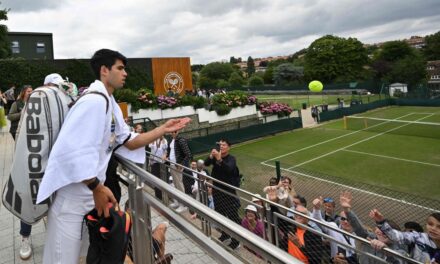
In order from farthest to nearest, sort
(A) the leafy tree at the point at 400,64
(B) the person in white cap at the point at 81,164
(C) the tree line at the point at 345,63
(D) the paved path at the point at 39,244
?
(C) the tree line at the point at 345,63, (A) the leafy tree at the point at 400,64, (D) the paved path at the point at 39,244, (B) the person in white cap at the point at 81,164

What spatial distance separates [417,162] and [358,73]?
61.9m

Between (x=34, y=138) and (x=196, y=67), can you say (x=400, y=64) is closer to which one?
(x=34, y=138)

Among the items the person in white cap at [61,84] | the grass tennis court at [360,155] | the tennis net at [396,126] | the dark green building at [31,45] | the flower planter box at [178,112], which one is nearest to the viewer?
the person in white cap at [61,84]

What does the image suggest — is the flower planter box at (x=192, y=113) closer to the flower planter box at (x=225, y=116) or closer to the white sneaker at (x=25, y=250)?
the flower planter box at (x=225, y=116)

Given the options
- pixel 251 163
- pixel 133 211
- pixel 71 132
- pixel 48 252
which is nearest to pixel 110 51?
pixel 71 132

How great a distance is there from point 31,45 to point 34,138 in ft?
142

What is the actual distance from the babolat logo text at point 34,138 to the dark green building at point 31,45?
41.1m

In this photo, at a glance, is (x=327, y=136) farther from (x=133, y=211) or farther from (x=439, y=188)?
(x=133, y=211)

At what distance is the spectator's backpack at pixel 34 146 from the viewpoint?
212 cm

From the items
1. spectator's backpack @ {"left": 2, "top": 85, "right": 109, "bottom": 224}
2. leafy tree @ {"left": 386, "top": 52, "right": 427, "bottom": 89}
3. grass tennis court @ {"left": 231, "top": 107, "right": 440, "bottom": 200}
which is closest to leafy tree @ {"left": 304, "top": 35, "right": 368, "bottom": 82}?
leafy tree @ {"left": 386, "top": 52, "right": 427, "bottom": 89}

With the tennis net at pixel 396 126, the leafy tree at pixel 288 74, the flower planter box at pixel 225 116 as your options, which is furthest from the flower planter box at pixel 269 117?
the leafy tree at pixel 288 74

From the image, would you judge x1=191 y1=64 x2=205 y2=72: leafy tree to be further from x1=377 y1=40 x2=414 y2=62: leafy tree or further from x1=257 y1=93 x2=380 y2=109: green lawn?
x1=257 y1=93 x2=380 y2=109: green lawn

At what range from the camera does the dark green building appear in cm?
3775

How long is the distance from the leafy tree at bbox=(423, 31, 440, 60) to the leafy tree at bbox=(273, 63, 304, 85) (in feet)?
127
